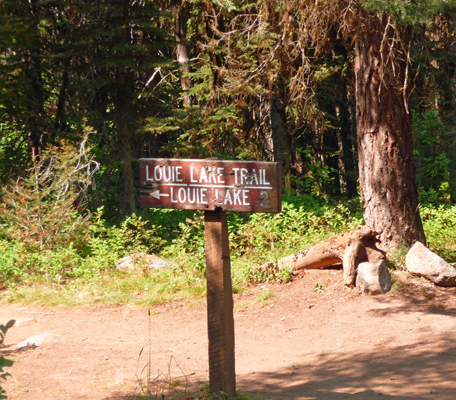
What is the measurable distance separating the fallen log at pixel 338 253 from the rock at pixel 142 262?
7.20 ft

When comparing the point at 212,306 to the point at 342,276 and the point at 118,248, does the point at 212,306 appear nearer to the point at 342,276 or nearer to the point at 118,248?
the point at 342,276

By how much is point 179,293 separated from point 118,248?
283 cm

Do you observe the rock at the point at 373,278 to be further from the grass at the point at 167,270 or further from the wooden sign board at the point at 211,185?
the wooden sign board at the point at 211,185

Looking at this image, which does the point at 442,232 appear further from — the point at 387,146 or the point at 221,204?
the point at 221,204

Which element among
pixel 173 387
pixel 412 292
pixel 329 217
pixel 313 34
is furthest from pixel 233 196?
pixel 329 217

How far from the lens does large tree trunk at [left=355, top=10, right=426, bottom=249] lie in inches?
338

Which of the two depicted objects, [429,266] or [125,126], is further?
[125,126]

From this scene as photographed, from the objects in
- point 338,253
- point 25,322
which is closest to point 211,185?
point 338,253

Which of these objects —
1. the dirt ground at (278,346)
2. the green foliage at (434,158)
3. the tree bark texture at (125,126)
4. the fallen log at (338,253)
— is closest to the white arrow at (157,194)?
the dirt ground at (278,346)

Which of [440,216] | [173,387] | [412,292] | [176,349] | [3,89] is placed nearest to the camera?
[173,387]

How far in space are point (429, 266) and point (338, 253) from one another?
142 cm

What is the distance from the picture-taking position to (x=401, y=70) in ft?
29.7

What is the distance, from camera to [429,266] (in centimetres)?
797

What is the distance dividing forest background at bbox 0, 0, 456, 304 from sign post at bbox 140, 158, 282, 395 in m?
3.81
